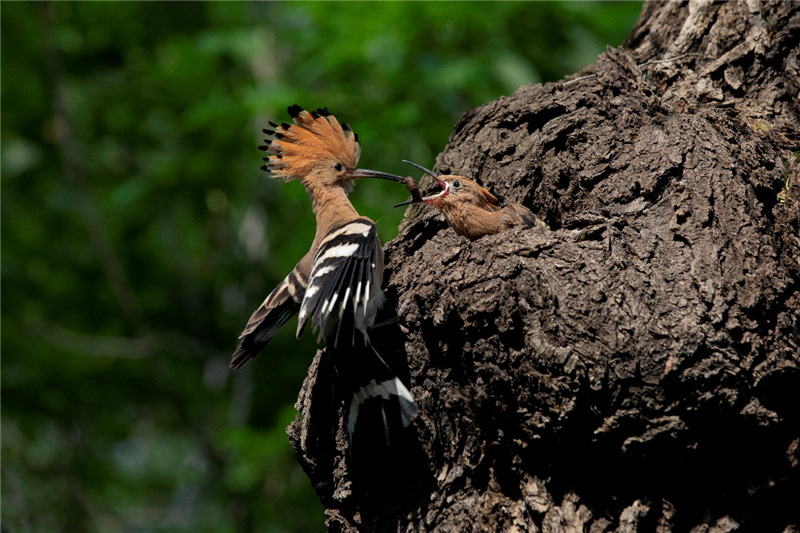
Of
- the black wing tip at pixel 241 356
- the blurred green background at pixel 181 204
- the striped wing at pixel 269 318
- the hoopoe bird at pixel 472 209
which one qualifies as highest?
the blurred green background at pixel 181 204

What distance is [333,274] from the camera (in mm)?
3320

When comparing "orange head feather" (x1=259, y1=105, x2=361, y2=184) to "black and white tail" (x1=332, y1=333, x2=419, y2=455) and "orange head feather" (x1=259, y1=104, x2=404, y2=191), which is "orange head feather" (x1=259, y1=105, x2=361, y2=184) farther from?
"black and white tail" (x1=332, y1=333, x2=419, y2=455)

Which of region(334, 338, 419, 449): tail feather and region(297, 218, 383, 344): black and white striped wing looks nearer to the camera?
region(334, 338, 419, 449): tail feather

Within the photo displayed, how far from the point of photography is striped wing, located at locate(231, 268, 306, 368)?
354 cm

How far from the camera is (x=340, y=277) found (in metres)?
3.31

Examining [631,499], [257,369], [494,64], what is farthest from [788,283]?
[257,369]

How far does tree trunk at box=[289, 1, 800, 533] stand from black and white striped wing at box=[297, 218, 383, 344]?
11 cm

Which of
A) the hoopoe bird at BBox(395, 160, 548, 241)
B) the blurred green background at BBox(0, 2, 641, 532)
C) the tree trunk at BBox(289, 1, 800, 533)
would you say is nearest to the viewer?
the tree trunk at BBox(289, 1, 800, 533)

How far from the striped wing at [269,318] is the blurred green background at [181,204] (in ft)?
7.65

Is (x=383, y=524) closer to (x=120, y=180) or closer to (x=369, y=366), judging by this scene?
(x=369, y=366)

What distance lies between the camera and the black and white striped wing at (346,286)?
3197 millimetres

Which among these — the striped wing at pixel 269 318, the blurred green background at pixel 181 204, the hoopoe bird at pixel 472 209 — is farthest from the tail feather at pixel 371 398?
the blurred green background at pixel 181 204

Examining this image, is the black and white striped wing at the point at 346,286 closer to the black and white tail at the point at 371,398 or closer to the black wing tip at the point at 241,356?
the black and white tail at the point at 371,398

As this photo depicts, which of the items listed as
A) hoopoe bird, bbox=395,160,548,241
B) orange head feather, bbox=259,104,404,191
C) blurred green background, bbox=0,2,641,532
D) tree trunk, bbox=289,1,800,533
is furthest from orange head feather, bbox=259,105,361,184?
blurred green background, bbox=0,2,641,532
